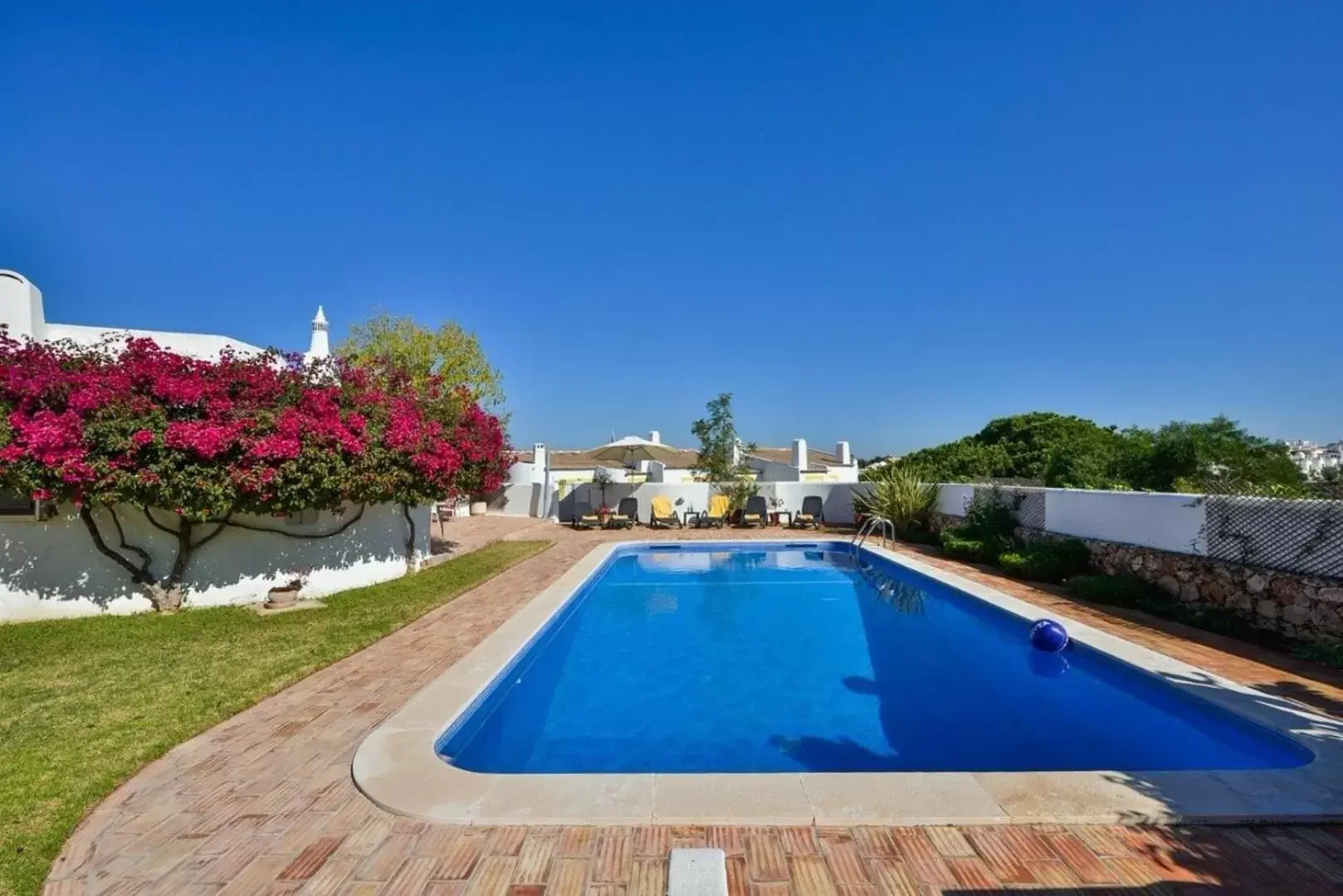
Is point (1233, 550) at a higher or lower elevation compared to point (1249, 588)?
higher

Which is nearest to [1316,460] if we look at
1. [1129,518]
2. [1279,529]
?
[1129,518]

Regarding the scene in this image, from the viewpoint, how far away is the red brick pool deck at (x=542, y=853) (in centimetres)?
253

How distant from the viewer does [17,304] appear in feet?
35.6

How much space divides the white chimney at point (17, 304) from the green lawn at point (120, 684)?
6.53 meters

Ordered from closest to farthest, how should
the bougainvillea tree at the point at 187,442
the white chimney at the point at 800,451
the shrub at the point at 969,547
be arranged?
the bougainvillea tree at the point at 187,442
the shrub at the point at 969,547
the white chimney at the point at 800,451

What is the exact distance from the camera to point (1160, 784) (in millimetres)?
3357

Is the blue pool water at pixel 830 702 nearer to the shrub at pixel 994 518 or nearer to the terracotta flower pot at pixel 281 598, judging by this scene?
the shrub at pixel 994 518

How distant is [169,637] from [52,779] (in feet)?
12.4

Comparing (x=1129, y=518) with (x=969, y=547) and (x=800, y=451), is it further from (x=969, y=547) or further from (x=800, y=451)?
(x=800, y=451)

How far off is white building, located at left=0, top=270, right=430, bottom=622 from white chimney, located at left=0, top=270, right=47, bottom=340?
4.16 meters

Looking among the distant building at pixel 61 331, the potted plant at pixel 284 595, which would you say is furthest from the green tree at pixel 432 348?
the potted plant at pixel 284 595

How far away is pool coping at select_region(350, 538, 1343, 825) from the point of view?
3.04 meters

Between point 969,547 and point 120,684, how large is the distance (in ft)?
38.6

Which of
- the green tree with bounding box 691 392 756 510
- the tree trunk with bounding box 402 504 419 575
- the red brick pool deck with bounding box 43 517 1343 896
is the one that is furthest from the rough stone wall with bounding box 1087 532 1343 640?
the green tree with bounding box 691 392 756 510
